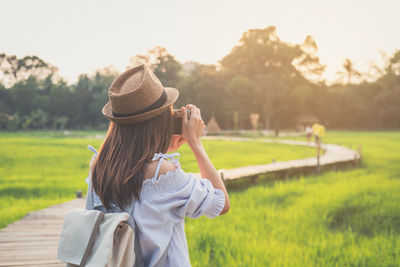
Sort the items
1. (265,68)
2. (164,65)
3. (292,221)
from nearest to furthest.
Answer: (292,221)
(164,65)
(265,68)

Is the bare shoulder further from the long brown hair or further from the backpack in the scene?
the backpack

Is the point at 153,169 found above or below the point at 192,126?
below

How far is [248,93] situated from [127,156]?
38975mm

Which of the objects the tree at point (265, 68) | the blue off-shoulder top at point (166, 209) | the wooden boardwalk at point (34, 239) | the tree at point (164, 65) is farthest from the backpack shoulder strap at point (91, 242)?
the tree at point (265, 68)

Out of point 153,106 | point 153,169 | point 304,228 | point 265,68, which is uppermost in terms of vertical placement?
point 265,68

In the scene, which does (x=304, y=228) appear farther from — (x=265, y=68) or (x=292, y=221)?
(x=265, y=68)

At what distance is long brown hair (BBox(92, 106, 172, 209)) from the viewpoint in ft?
4.38

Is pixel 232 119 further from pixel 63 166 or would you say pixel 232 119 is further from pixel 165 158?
pixel 165 158

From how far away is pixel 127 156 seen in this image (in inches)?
53.2

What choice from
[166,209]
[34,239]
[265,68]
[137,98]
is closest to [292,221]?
[34,239]

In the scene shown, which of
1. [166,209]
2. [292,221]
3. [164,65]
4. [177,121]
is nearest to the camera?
[166,209]

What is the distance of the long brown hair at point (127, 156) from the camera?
134 centimetres

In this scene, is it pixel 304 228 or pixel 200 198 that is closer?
pixel 200 198

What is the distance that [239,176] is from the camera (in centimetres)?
649
